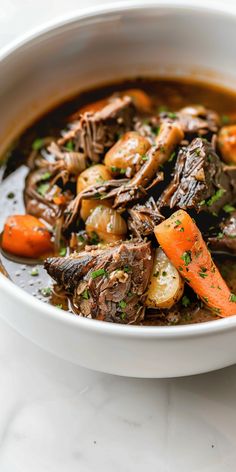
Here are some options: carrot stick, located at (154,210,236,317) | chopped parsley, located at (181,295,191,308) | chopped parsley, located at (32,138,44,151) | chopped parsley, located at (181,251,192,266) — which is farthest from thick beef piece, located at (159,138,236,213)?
chopped parsley, located at (32,138,44,151)

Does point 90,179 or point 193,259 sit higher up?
point 90,179

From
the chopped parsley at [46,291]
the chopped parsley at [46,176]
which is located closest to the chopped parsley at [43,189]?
the chopped parsley at [46,176]

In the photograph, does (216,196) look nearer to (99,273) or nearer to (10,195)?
(99,273)

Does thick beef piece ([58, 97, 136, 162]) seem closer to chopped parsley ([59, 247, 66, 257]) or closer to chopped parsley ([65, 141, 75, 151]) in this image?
chopped parsley ([65, 141, 75, 151])

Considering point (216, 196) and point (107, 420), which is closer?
point (107, 420)

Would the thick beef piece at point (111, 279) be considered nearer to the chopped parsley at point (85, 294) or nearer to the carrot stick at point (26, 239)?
the chopped parsley at point (85, 294)

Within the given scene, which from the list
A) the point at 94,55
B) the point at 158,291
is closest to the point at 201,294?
the point at 158,291

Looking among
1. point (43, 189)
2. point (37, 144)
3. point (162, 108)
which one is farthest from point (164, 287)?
point (162, 108)

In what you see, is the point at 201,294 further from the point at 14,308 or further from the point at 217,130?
the point at 217,130
